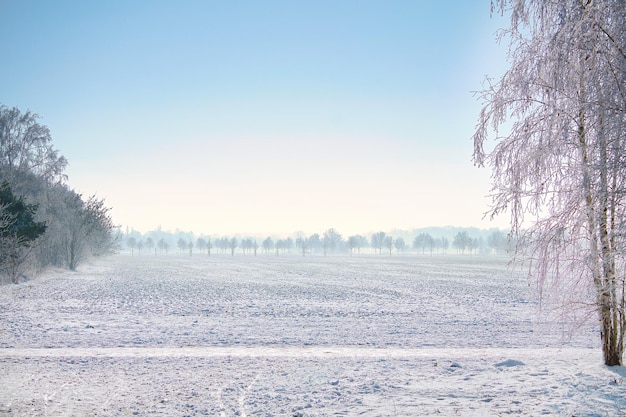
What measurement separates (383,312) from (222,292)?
1204 cm

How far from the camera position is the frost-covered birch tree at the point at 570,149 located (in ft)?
23.8

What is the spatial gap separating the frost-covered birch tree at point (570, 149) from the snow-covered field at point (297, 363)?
4.68 feet

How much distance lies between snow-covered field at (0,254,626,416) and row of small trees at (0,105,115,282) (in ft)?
42.4

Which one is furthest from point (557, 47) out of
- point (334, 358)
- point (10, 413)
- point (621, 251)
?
point (10, 413)

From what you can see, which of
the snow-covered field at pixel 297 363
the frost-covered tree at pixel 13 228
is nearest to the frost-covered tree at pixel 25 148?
the frost-covered tree at pixel 13 228

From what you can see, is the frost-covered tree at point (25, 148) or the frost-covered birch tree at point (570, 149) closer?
the frost-covered birch tree at point (570, 149)

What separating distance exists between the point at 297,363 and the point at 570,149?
7.24 m

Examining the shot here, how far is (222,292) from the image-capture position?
2731 centimetres

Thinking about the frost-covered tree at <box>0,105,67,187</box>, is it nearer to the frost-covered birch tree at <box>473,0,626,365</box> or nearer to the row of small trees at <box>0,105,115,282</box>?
the row of small trees at <box>0,105,115,282</box>

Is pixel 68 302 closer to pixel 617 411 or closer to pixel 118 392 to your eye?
pixel 118 392

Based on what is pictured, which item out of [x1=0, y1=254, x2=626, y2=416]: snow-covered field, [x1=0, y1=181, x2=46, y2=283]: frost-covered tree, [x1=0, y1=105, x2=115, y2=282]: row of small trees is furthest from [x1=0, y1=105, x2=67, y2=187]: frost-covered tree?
[x1=0, y1=254, x2=626, y2=416]: snow-covered field

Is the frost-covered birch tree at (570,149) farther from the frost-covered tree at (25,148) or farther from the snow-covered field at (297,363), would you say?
the frost-covered tree at (25,148)

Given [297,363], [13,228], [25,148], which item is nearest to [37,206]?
[13,228]

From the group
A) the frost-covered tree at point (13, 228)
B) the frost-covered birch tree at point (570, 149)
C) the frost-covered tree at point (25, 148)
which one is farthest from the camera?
the frost-covered tree at point (25, 148)
